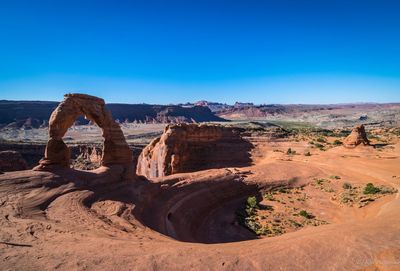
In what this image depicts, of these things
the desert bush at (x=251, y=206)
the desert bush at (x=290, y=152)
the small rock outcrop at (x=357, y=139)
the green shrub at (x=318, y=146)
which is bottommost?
the desert bush at (x=251, y=206)

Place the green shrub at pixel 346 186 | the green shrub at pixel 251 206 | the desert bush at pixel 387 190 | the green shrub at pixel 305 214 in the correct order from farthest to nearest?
1. the green shrub at pixel 346 186
2. the desert bush at pixel 387 190
3. the green shrub at pixel 251 206
4. the green shrub at pixel 305 214

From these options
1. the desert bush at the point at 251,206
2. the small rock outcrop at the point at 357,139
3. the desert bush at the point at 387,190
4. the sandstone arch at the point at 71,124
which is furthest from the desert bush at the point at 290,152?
the sandstone arch at the point at 71,124

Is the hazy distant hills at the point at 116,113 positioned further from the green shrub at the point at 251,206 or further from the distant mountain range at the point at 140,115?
the green shrub at the point at 251,206

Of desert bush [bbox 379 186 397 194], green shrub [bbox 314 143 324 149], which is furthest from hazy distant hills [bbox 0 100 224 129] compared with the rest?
desert bush [bbox 379 186 397 194]

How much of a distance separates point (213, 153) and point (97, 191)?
24.0 meters

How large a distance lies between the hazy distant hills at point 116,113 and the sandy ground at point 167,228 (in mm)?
115632

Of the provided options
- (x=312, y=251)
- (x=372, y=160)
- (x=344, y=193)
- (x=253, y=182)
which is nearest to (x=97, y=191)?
(x=312, y=251)

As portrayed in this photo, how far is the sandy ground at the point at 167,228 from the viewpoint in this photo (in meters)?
8.62

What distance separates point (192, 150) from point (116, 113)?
130 metres

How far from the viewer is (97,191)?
54.4ft

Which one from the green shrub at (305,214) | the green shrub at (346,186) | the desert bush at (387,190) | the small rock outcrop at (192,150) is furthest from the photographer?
the small rock outcrop at (192,150)

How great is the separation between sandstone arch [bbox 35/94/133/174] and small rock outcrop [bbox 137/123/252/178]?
11343mm

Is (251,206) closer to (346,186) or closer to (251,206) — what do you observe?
(251,206)

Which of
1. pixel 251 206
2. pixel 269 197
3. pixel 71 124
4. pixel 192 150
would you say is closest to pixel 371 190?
pixel 269 197
